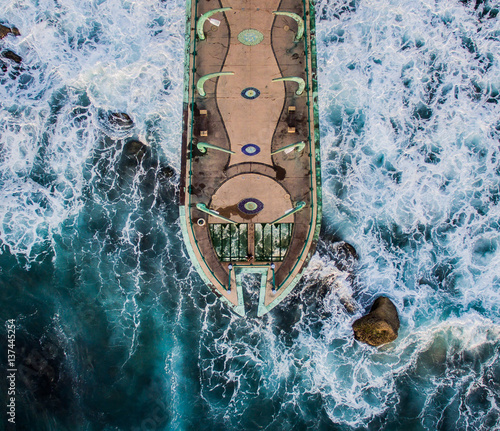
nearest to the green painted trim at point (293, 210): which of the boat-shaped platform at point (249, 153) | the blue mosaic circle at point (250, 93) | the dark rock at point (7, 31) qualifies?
the boat-shaped platform at point (249, 153)

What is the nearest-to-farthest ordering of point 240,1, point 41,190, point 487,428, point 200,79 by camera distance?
point 200,79, point 240,1, point 487,428, point 41,190

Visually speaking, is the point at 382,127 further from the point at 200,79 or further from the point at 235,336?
the point at 235,336

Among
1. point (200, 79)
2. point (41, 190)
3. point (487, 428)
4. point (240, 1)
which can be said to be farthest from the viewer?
point (41, 190)

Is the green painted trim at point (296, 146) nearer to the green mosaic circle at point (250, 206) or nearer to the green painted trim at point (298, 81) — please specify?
the green painted trim at point (298, 81)

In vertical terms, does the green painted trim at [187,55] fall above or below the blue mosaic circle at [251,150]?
above

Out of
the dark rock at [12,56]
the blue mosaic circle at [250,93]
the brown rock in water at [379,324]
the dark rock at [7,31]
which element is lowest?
the brown rock in water at [379,324]

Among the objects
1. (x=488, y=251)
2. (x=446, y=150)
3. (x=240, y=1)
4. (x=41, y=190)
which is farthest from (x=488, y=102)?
(x=41, y=190)

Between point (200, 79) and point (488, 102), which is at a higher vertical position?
point (488, 102)
